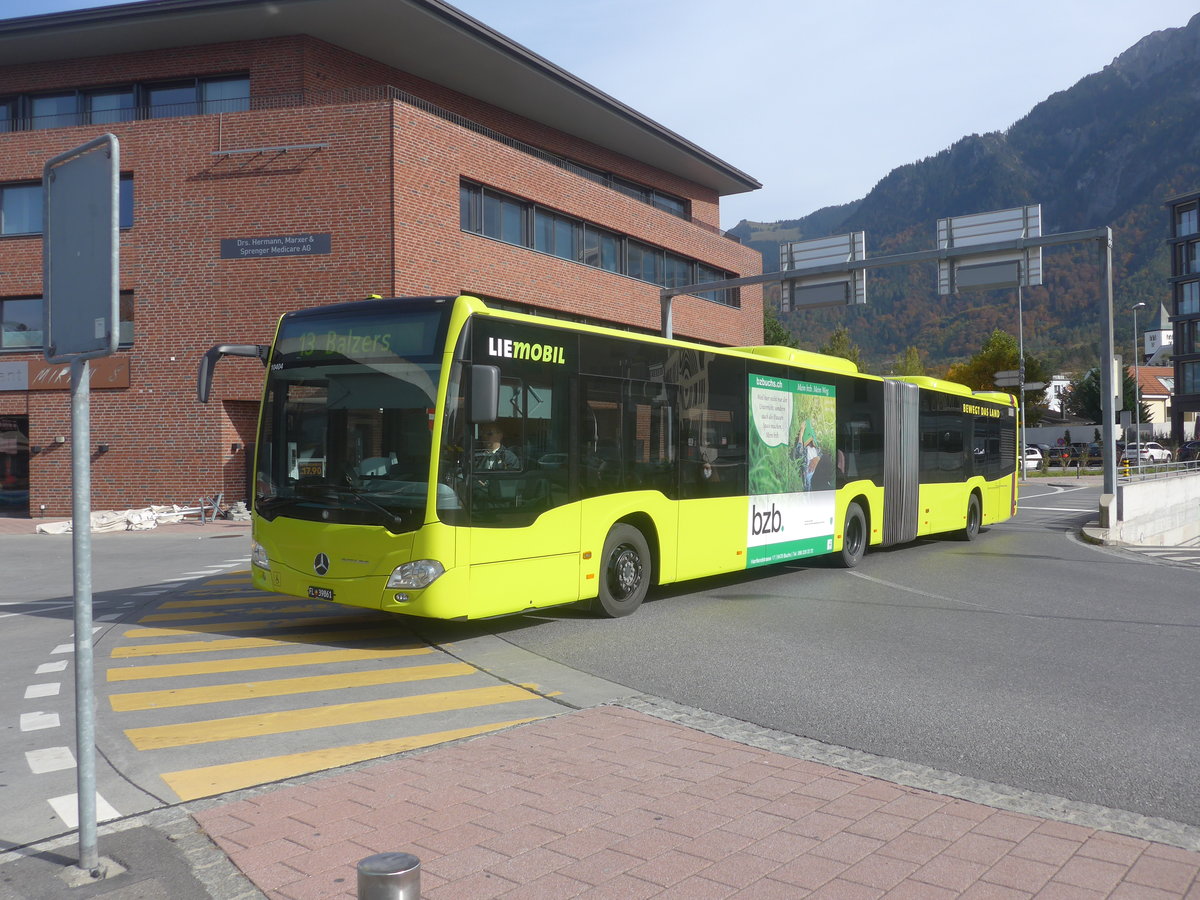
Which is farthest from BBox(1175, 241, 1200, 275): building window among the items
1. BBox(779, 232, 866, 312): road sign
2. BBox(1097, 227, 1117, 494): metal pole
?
BBox(779, 232, 866, 312): road sign

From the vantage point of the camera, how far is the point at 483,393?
808cm

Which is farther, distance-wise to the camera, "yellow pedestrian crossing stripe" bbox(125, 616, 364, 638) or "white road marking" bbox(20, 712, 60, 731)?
"yellow pedestrian crossing stripe" bbox(125, 616, 364, 638)

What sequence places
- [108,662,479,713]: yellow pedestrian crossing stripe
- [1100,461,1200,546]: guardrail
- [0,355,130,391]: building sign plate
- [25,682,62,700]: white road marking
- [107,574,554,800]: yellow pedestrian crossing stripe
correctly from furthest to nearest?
[0,355,130,391]: building sign plate
[1100,461,1200,546]: guardrail
[25,682,62,700]: white road marking
[108,662,479,713]: yellow pedestrian crossing stripe
[107,574,554,800]: yellow pedestrian crossing stripe

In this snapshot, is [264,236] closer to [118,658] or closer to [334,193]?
[334,193]

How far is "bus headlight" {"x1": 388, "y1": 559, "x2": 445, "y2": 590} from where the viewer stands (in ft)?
26.2

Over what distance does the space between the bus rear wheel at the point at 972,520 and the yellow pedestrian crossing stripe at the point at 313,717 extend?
14.5 meters

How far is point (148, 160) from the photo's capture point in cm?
2503

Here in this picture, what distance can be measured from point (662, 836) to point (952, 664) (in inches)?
176

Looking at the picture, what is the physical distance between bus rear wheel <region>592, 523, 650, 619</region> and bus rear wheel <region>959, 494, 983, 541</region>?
10.9m

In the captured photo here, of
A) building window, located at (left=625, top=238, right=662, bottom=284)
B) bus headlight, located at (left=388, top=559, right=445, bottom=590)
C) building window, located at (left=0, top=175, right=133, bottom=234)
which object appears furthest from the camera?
building window, located at (left=625, top=238, right=662, bottom=284)

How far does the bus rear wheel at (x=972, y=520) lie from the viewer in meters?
19.3

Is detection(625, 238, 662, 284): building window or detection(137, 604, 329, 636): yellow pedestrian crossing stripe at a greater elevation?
detection(625, 238, 662, 284): building window

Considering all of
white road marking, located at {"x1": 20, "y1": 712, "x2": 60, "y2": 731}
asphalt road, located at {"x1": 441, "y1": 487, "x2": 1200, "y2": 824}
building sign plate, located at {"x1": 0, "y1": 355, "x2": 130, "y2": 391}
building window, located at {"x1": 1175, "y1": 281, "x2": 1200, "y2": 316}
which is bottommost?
asphalt road, located at {"x1": 441, "y1": 487, "x2": 1200, "y2": 824}

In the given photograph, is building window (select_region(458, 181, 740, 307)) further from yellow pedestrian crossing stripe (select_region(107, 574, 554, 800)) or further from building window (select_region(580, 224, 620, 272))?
yellow pedestrian crossing stripe (select_region(107, 574, 554, 800))
